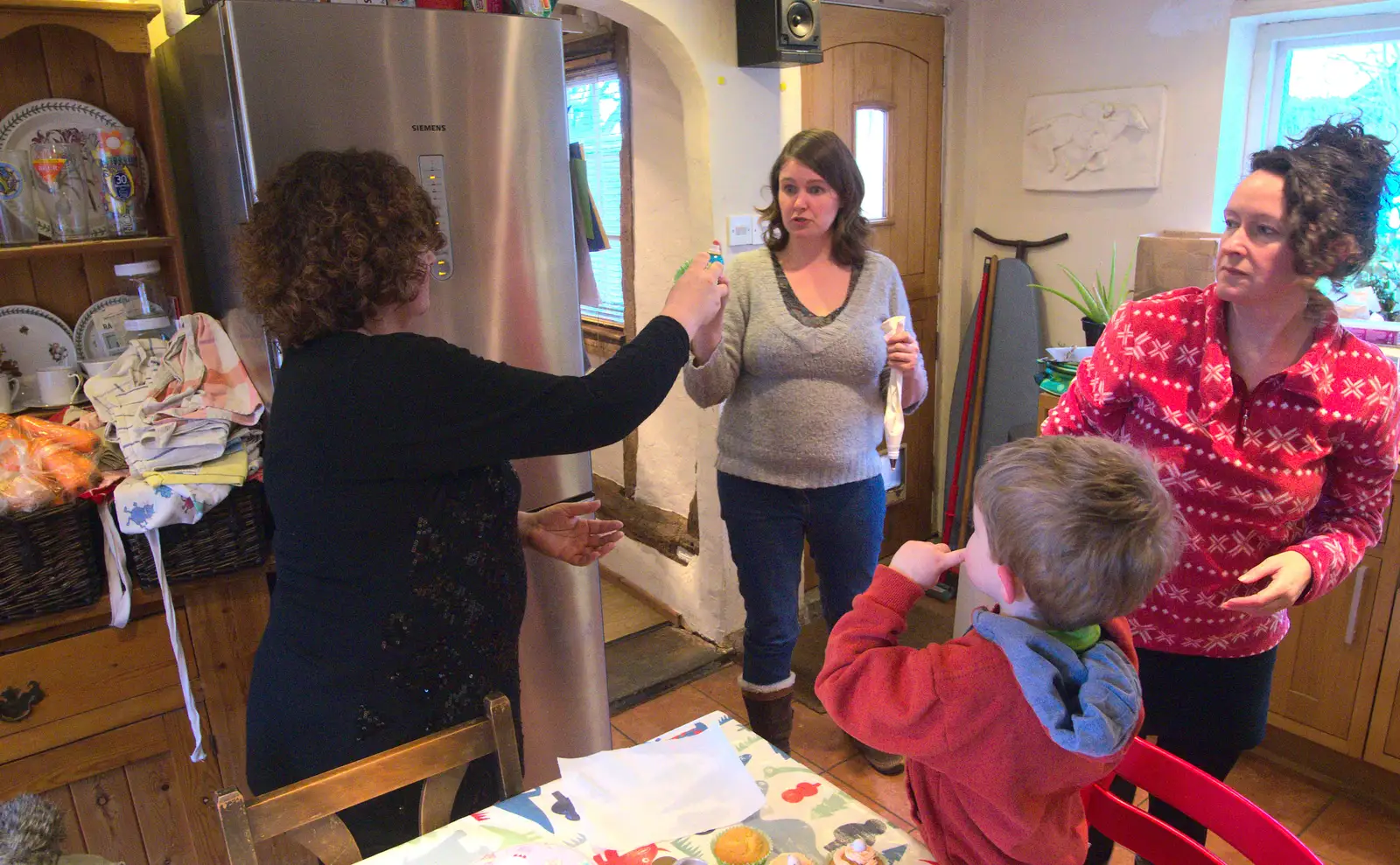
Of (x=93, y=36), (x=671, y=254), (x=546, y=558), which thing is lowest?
(x=546, y=558)

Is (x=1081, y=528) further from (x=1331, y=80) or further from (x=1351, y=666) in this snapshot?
(x=1331, y=80)

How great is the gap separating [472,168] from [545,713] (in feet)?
3.67

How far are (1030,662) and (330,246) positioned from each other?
0.94 metres

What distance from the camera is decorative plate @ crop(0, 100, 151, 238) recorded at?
169cm

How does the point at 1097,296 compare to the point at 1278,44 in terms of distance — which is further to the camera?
the point at 1097,296

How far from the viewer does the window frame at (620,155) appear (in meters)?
2.83

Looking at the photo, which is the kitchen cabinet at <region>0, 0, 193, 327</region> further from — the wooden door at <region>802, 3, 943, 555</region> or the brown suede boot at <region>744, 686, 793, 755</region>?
the wooden door at <region>802, 3, 943, 555</region>

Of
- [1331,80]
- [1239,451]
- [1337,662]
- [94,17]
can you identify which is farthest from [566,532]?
[1331,80]

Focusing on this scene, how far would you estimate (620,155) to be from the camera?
2.93 meters

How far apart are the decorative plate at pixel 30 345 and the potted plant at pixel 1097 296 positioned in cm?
243

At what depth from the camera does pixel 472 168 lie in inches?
65.9

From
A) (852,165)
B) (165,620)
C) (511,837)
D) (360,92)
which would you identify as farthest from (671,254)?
(511,837)

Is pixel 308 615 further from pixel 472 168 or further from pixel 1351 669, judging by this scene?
pixel 1351 669

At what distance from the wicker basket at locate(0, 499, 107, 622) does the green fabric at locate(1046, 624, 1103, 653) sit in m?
1.50
